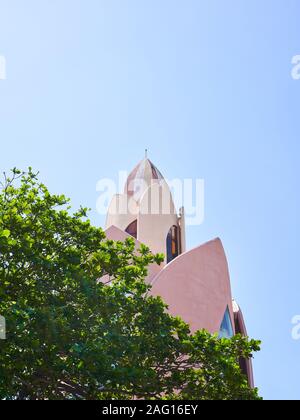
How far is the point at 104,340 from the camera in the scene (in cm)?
1098

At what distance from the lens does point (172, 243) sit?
2855 cm

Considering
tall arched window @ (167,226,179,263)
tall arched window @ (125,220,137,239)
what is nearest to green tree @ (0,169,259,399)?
tall arched window @ (167,226,179,263)

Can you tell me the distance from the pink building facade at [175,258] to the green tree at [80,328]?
6.61 meters

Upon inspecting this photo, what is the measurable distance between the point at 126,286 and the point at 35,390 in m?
2.81

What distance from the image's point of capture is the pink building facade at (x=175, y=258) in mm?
22125

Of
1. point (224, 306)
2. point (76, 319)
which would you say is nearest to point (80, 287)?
point (76, 319)

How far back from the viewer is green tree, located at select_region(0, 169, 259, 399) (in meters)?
10.3

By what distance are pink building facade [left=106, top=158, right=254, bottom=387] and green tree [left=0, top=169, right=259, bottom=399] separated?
6610 mm

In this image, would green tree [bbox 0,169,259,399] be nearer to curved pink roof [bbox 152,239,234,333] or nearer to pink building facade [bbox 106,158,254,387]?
pink building facade [bbox 106,158,254,387]

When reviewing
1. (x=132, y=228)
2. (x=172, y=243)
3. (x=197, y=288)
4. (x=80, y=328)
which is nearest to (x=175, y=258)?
(x=197, y=288)

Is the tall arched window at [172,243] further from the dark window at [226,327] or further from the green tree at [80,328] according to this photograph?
the green tree at [80,328]

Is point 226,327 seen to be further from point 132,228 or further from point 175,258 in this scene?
point 132,228

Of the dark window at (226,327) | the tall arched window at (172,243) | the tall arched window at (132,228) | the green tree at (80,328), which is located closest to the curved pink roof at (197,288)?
the dark window at (226,327)

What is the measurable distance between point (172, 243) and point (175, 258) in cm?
514
